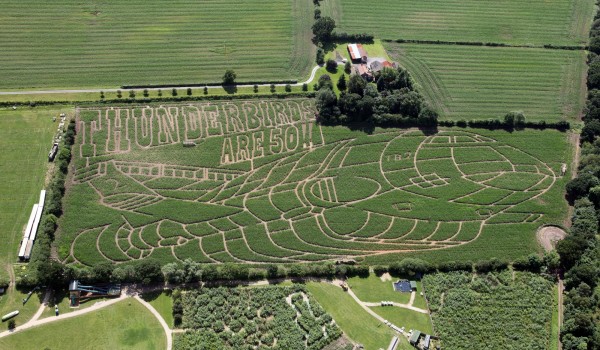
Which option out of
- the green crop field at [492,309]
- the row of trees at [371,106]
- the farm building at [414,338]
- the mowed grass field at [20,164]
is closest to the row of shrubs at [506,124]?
the row of trees at [371,106]

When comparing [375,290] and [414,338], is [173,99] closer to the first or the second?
[375,290]

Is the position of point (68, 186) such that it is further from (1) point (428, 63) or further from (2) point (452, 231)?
(1) point (428, 63)

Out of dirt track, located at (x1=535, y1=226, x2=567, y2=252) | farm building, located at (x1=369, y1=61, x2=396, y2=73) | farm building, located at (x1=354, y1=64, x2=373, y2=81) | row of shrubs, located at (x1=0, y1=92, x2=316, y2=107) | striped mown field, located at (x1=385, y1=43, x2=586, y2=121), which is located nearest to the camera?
dirt track, located at (x1=535, y1=226, x2=567, y2=252)

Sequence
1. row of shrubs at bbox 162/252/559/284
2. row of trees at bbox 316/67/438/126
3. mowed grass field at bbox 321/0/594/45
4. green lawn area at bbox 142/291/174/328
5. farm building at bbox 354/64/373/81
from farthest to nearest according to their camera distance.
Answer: mowed grass field at bbox 321/0/594/45, farm building at bbox 354/64/373/81, row of trees at bbox 316/67/438/126, row of shrubs at bbox 162/252/559/284, green lawn area at bbox 142/291/174/328

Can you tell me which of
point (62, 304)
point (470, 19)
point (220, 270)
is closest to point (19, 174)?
point (62, 304)

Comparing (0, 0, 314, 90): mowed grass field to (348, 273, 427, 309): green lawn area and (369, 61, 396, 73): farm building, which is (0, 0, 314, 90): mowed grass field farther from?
(348, 273, 427, 309): green lawn area

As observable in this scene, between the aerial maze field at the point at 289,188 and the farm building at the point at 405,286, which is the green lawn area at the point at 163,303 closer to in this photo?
the aerial maze field at the point at 289,188

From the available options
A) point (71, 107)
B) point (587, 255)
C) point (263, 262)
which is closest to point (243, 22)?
point (71, 107)

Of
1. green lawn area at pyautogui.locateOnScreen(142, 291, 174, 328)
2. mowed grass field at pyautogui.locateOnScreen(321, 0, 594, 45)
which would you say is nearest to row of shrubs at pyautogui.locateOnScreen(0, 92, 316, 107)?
mowed grass field at pyautogui.locateOnScreen(321, 0, 594, 45)
